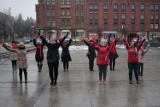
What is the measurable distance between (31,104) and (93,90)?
2.93 meters

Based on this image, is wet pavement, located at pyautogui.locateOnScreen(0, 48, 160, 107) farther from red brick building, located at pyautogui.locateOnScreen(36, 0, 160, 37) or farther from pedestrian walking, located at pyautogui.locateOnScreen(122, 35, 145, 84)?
red brick building, located at pyautogui.locateOnScreen(36, 0, 160, 37)

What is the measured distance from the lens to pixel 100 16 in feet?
314

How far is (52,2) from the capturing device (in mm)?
96188

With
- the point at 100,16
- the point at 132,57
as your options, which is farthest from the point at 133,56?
the point at 100,16

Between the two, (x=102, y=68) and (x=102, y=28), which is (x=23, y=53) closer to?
(x=102, y=68)

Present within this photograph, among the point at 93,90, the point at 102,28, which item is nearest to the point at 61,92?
the point at 93,90

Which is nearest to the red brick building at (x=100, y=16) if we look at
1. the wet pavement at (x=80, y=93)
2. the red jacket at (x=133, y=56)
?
the wet pavement at (x=80, y=93)

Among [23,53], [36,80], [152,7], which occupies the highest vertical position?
[152,7]

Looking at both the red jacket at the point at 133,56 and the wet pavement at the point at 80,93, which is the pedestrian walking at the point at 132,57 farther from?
the wet pavement at the point at 80,93

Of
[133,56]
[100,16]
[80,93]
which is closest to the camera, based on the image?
[80,93]

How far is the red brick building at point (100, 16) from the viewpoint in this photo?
9581 cm

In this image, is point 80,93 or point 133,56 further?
point 133,56

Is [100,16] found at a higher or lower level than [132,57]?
higher

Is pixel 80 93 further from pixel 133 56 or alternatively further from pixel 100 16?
pixel 100 16
